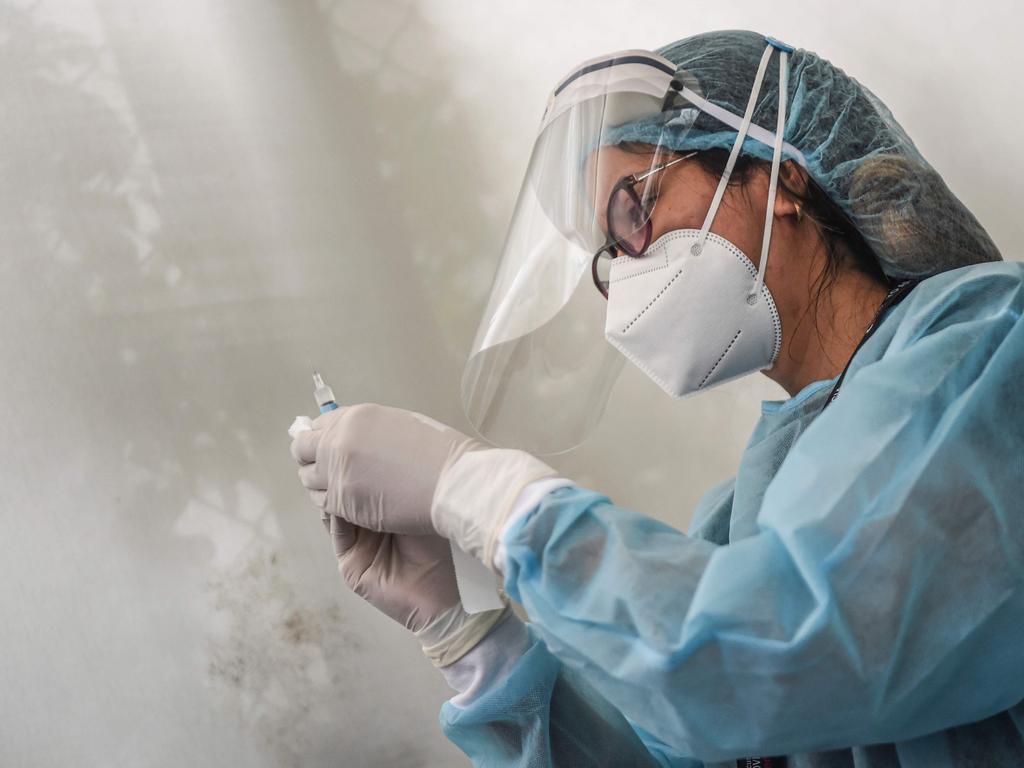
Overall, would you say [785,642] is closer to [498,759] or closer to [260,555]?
[498,759]

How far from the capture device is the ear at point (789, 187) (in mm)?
1184

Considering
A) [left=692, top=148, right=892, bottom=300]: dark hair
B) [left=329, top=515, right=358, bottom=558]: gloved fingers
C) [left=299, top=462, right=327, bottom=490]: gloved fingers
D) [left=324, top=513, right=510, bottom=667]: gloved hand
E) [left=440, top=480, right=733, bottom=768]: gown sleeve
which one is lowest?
[left=440, top=480, right=733, bottom=768]: gown sleeve

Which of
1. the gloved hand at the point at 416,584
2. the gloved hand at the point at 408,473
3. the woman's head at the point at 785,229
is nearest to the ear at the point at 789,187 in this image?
the woman's head at the point at 785,229

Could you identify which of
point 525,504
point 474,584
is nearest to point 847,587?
point 525,504

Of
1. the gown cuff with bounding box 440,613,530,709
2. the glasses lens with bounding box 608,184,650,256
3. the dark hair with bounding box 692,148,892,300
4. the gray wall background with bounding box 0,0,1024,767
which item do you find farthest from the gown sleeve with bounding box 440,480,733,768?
the dark hair with bounding box 692,148,892,300

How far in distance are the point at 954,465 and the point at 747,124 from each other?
541 millimetres

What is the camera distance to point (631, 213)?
3.80 feet

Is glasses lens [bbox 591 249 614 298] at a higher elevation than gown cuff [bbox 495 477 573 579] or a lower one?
higher

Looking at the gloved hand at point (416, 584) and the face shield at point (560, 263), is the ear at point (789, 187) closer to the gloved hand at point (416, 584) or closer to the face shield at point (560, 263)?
the face shield at point (560, 263)

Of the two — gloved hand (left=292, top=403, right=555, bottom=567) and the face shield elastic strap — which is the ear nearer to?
the face shield elastic strap

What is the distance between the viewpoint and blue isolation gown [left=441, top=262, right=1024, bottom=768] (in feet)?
2.52

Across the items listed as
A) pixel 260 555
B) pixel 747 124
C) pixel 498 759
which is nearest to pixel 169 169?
pixel 260 555

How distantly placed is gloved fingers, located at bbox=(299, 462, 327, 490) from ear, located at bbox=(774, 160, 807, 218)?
0.66 metres

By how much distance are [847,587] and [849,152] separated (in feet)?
2.05
